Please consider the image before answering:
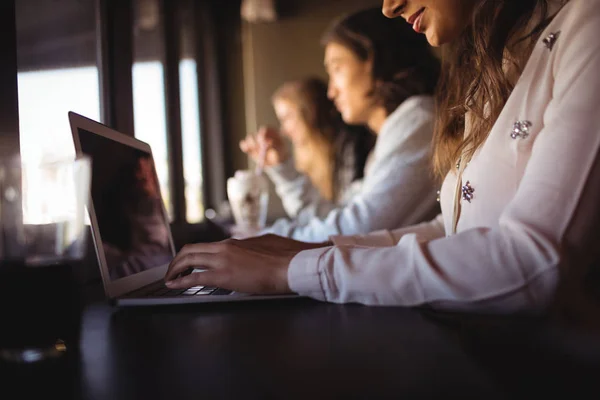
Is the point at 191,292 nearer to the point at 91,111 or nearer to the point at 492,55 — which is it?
the point at 492,55

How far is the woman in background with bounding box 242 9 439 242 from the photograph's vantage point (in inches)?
59.8

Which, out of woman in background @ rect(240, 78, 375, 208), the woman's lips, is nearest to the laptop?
the woman's lips

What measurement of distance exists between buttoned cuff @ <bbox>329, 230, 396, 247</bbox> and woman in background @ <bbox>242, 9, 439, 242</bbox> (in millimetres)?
331

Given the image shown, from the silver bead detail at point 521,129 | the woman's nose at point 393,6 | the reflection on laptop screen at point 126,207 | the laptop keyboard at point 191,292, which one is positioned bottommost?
the laptop keyboard at point 191,292

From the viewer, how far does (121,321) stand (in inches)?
25.2

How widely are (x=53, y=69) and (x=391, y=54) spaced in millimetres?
1086

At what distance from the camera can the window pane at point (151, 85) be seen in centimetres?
173

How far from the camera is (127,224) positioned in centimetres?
83

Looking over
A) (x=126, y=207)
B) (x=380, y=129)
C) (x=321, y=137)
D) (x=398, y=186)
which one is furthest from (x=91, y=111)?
(x=321, y=137)

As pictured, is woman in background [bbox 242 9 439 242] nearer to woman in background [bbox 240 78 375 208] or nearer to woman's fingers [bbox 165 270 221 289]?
woman in background [bbox 240 78 375 208]

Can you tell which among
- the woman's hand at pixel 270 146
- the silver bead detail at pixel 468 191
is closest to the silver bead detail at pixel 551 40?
the silver bead detail at pixel 468 191

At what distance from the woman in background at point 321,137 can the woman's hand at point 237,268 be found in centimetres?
178

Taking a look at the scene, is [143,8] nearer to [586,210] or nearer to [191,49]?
[191,49]

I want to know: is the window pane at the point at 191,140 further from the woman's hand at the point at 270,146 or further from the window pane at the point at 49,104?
the window pane at the point at 49,104
